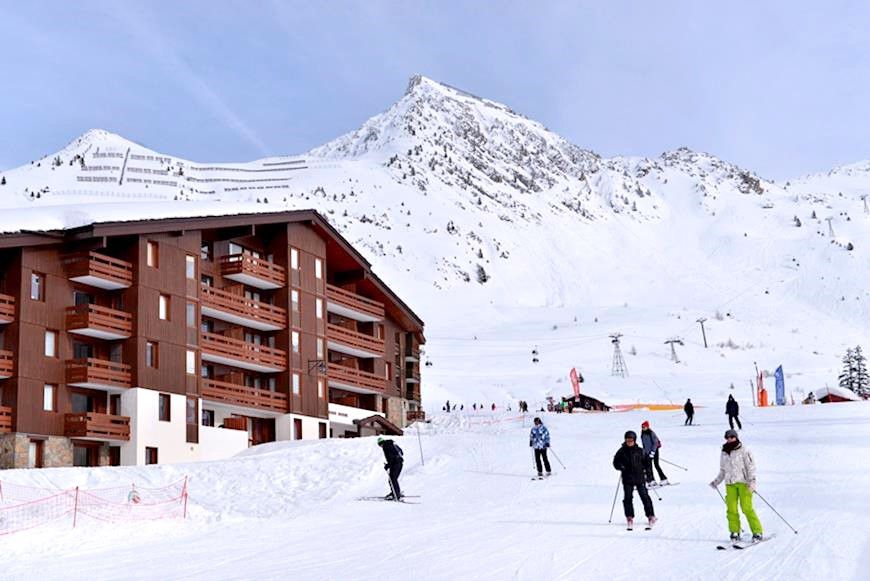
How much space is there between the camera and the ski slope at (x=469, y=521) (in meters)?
15.4

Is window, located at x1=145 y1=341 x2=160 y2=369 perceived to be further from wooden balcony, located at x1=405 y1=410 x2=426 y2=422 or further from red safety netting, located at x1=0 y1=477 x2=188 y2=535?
wooden balcony, located at x1=405 y1=410 x2=426 y2=422

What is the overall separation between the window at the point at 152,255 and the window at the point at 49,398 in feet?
20.9

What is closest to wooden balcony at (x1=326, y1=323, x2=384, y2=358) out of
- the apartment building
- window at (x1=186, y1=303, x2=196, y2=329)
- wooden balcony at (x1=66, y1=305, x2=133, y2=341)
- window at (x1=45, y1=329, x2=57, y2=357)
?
the apartment building

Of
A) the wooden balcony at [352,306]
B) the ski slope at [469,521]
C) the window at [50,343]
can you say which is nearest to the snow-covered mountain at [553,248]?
the wooden balcony at [352,306]

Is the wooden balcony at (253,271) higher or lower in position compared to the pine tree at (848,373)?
higher

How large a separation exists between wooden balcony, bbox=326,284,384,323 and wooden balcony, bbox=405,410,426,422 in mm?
6861

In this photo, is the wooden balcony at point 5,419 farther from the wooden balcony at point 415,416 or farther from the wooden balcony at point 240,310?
the wooden balcony at point 415,416

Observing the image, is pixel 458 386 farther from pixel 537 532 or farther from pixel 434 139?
pixel 434 139

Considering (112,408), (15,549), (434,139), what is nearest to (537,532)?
(15,549)

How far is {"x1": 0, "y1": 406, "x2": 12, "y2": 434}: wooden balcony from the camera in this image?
3628cm

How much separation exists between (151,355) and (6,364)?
624 cm

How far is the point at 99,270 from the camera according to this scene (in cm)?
3969

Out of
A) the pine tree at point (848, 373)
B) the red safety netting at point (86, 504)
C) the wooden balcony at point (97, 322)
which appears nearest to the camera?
the red safety netting at point (86, 504)

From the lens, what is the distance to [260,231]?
5072 cm
